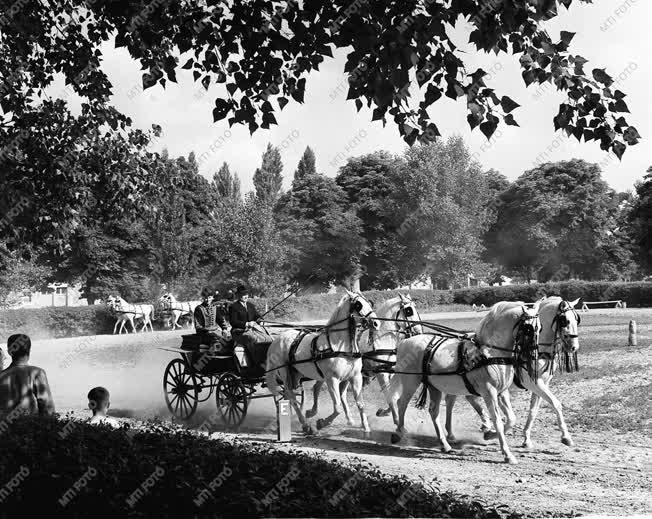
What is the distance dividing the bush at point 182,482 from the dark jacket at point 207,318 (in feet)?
30.9

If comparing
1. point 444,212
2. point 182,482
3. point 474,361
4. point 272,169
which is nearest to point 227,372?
point 474,361

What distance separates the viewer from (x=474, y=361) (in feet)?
39.8

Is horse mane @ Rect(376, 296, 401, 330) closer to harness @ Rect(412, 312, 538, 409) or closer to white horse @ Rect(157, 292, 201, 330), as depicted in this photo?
harness @ Rect(412, 312, 538, 409)

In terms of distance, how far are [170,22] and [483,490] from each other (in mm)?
→ 7004

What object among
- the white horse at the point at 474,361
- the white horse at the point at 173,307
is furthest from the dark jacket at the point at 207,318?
the white horse at the point at 173,307

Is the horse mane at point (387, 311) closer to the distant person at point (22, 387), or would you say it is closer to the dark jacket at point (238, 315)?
the dark jacket at point (238, 315)

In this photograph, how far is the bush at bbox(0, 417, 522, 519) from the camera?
4.97 m

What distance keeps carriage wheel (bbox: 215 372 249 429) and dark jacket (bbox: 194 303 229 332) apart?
3.92 ft

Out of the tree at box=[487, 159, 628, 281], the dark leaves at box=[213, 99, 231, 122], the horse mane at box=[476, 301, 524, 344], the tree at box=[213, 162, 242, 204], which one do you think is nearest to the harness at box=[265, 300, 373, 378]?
the horse mane at box=[476, 301, 524, 344]

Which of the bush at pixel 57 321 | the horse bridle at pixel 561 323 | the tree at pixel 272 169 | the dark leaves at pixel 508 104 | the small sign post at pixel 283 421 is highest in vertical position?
the tree at pixel 272 169

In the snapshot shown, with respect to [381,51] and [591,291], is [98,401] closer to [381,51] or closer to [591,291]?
[381,51]

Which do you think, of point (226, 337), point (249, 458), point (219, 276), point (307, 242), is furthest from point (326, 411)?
point (307, 242)

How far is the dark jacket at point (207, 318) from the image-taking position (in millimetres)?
16484

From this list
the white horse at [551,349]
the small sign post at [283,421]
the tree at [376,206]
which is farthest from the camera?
the tree at [376,206]
